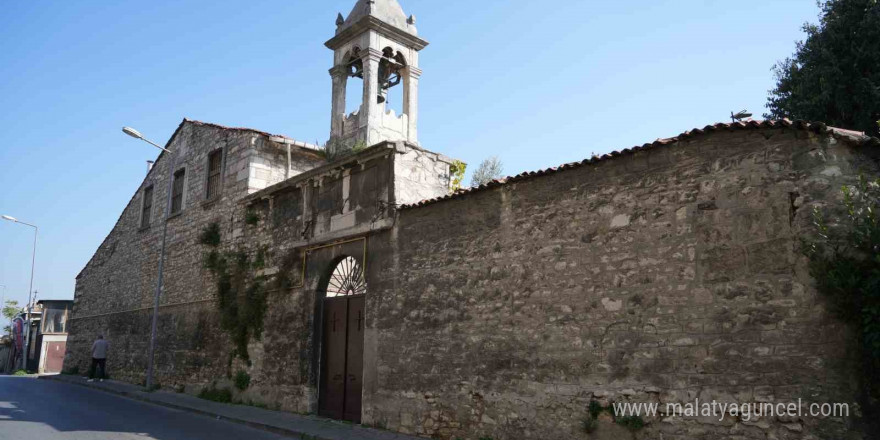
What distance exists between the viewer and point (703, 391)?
585 centimetres

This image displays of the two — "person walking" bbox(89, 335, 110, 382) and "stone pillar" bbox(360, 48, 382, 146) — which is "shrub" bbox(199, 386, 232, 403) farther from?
"person walking" bbox(89, 335, 110, 382)

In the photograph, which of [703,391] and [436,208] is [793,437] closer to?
[703,391]

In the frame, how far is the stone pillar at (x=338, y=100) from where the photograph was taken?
14312mm

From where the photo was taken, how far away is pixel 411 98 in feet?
47.6

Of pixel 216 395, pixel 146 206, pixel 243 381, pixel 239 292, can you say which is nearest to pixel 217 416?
pixel 243 381

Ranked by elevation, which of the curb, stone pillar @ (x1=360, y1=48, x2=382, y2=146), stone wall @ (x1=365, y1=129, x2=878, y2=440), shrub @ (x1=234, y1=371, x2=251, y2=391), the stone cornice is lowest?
the curb

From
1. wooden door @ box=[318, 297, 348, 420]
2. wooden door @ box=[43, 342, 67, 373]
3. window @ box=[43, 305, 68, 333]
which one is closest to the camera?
wooden door @ box=[318, 297, 348, 420]

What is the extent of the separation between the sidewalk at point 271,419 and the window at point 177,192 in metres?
5.60

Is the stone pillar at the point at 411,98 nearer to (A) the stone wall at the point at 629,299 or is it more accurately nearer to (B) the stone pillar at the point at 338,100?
(B) the stone pillar at the point at 338,100

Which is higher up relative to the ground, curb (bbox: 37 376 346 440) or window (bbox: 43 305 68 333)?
window (bbox: 43 305 68 333)

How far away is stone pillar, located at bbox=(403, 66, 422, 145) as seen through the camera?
1444 cm

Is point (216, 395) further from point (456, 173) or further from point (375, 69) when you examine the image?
point (375, 69)

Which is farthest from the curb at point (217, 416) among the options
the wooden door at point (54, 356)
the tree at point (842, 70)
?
the wooden door at point (54, 356)

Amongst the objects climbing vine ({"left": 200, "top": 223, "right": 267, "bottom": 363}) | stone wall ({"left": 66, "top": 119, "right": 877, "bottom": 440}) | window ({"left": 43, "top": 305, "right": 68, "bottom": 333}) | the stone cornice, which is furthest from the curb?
window ({"left": 43, "top": 305, "right": 68, "bottom": 333})
